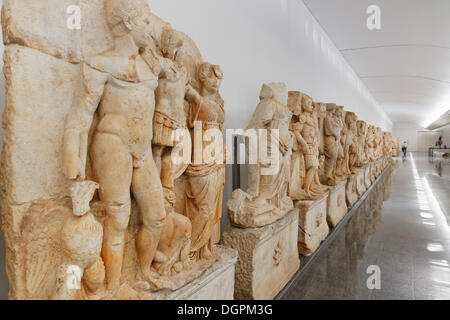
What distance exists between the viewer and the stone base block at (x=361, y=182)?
8.64 metres

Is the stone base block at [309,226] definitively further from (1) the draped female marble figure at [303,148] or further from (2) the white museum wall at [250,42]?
(2) the white museum wall at [250,42]

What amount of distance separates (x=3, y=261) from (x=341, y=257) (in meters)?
4.11

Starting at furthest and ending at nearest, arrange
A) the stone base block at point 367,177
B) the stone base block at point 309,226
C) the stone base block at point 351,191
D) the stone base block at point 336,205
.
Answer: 1. the stone base block at point 367,177
2. the stone base block at point 351,191
3. the stone base block at point 336,205
4. the stone base block at point 309,226

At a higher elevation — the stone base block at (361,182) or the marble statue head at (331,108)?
the marble statue head at (331,108)

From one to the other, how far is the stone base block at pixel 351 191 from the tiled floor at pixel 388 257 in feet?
1.08

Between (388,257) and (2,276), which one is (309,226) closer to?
(388,257)

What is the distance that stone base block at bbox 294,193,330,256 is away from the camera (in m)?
4.46

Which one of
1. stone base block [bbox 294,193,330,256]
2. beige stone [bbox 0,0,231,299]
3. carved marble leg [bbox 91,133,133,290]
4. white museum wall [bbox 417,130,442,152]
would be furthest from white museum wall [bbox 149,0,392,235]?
white museum wall [bbox 417,130,442,152]

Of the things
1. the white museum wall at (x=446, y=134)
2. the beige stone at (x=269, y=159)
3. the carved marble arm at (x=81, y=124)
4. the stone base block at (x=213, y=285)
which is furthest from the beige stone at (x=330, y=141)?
the white museum wall at (x=446, y=134)

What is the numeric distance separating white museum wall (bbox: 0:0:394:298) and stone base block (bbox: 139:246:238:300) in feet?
3.81

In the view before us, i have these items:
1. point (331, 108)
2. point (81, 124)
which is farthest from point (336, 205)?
point (81, 124)

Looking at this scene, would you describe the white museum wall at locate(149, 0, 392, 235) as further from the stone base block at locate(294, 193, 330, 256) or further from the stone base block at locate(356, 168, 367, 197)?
the stone base block at locate(356, 168, 367, 197)

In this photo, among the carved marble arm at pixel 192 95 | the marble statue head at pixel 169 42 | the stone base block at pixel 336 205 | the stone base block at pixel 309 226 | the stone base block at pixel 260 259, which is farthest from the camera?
the stone base block at pixel 336 205

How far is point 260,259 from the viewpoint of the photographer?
312 centimetres
